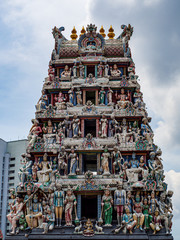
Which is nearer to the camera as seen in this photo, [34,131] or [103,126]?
[103,126]

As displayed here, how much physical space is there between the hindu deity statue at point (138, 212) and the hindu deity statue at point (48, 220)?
489cm

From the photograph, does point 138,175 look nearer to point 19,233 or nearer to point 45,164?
point 45,164

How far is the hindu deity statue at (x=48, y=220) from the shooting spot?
19.4 m

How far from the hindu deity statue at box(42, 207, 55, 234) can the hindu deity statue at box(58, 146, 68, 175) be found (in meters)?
2.81

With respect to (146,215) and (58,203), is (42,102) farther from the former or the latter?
(146,215)

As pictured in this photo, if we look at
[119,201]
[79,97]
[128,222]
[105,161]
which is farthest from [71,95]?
[128,222]

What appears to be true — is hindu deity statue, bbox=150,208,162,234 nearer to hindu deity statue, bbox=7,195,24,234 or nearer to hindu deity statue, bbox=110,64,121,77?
hindu deity statue, bbox=7,195,24,234

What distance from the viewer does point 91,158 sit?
23.8 meters

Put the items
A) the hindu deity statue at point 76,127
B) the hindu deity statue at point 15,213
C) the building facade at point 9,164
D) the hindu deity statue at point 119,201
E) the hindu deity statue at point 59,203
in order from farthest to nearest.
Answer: the building facade at point 9,164 < the hindu deity statue at point 76,127 < the hindu deity statue at point 15,213 < the hindu deity statue at point 59,203 < the hindu deity statue at point 119,201

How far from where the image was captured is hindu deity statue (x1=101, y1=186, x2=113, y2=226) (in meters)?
19.7

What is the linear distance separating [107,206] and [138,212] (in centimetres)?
190

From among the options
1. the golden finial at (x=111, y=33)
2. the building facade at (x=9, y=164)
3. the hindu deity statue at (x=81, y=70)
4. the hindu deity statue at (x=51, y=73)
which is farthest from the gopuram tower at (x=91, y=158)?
the building facade at (x=9, y=164)

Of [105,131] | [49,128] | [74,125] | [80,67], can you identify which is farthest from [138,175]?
[80,67]

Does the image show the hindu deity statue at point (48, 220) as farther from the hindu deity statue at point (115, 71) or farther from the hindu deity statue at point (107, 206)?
the hindu deity statue at point (115, 71)
